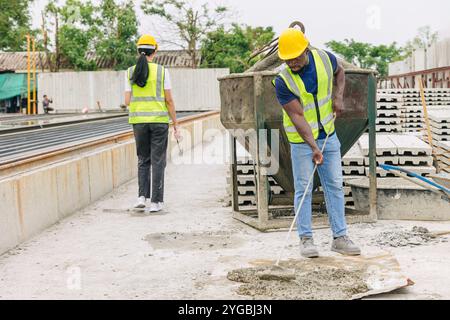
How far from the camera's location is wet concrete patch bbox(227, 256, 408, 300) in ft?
15.0

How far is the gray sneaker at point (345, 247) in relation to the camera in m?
5.77

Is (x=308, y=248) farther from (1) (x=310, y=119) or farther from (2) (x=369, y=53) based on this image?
(2) (x=369, y=53)

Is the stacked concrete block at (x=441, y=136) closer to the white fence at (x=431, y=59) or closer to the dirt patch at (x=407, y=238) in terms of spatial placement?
the dirt patch at (x=407, y=238)

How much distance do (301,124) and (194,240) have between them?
164 centimetres

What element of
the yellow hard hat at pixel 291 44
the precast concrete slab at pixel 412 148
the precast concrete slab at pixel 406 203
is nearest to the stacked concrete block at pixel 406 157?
the precast concrete slab at pixel 412 148

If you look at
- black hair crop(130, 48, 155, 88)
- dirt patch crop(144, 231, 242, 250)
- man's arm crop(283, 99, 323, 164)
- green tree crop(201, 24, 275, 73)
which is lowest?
dirt patch crop(144, 231, 242, 250)

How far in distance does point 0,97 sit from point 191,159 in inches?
1197

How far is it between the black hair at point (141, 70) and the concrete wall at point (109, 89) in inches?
1240

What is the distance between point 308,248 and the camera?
580 centimetres

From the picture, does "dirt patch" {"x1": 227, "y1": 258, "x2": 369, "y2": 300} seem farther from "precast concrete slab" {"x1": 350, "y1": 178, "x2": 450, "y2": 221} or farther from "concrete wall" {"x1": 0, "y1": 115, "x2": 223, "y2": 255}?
"concrete wall" {"x1": 0, "y1": 115, "x2": 223, "y2": 255}

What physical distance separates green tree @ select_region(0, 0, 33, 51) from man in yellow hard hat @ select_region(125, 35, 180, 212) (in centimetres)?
5171

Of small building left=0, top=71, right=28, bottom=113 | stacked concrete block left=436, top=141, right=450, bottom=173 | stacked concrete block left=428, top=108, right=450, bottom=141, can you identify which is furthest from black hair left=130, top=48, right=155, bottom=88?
small building left=0, top=71, right=28, bottom=113

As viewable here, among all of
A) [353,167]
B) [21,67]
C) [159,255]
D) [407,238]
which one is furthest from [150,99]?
[21,67]
